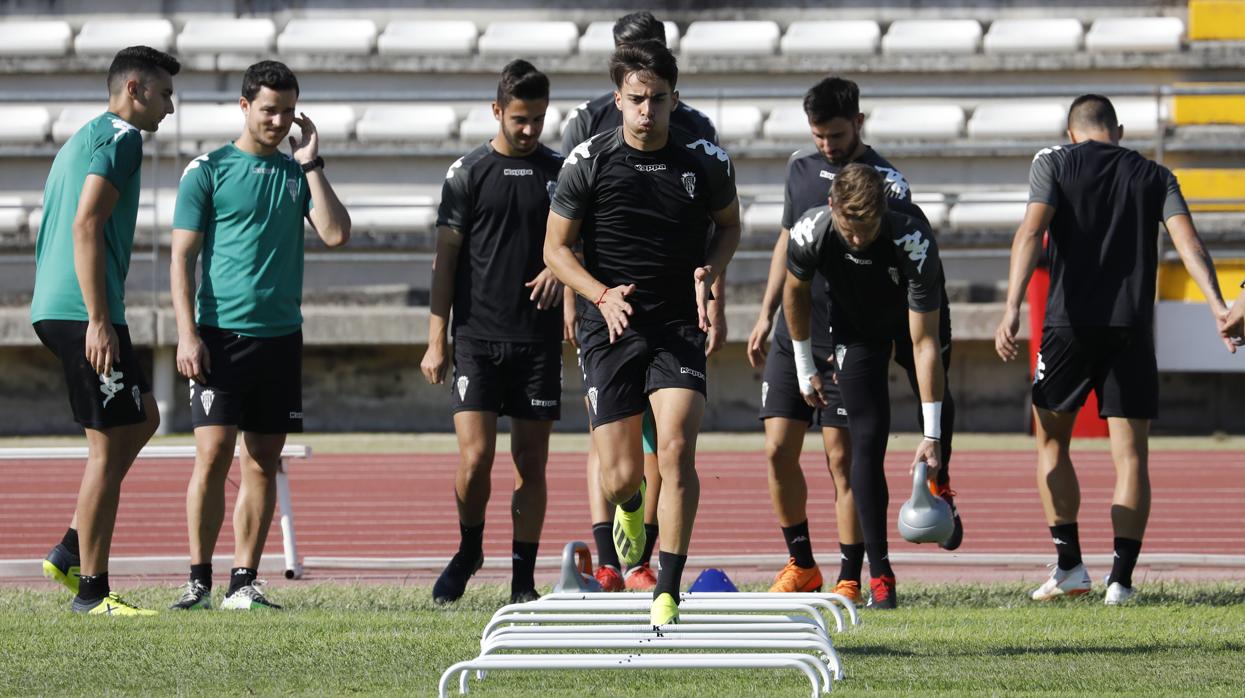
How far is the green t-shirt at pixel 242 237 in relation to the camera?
274 inches

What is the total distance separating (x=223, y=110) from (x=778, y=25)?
247 inches

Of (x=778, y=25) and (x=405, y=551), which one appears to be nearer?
(x=405, y=551)

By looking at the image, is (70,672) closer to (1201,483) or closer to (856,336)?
(856,336)

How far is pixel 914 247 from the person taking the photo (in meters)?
6.60

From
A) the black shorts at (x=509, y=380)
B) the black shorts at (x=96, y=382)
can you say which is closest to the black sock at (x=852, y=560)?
the black shorts at (x=509, y=380)

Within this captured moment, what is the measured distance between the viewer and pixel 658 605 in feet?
17.1

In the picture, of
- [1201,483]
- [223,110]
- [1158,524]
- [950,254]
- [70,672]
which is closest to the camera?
[70,672]

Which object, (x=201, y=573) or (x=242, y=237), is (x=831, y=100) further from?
(x=201, y=573)

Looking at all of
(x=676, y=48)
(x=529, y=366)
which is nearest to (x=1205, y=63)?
(x=676, y=48)

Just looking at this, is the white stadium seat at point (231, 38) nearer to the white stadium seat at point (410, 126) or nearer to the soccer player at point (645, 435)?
the white stadium seat at point (410, 126)

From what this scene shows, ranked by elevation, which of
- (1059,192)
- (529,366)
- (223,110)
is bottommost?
(529,366)

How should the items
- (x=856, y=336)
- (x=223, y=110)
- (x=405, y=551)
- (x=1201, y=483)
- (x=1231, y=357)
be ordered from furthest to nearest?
(x=223, y=110), (x=1231, y=357), (x=1201, y=483), (x=405, y=551), (x=856, y=336)

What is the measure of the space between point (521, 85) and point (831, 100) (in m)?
1.28

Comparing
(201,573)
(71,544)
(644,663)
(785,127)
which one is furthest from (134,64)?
(785,127)
